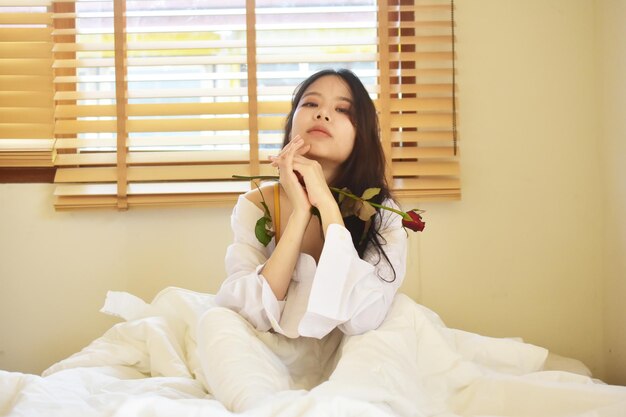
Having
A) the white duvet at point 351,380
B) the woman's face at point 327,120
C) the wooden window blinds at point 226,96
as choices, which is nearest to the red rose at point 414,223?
the white duvet at point 351,380

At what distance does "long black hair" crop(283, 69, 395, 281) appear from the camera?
2.09 m

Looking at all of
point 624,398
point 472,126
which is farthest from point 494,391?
point 472,126

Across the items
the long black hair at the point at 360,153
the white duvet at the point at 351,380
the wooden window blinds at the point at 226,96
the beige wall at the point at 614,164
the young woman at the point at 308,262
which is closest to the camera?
the white duvet at the point at 351,380

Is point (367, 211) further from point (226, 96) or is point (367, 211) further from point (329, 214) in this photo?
point (226, 96)

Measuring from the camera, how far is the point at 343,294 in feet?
5.60

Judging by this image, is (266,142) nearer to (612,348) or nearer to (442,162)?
(442,162)

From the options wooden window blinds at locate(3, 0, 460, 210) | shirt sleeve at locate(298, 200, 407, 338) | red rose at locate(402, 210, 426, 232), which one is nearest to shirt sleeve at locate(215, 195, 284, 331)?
shirt sleeve at locate(298, 200, 407, 338)

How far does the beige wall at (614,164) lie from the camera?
2.54m

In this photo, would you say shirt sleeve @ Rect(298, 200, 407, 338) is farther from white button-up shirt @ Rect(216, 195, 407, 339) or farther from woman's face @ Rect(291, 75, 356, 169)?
woman's face @ Rect(291, 75, 356, 169)

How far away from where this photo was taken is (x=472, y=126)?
2773 millimetres

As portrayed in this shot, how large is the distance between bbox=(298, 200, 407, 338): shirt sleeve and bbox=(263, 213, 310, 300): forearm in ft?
0.37

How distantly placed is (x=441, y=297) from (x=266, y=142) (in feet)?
2.93

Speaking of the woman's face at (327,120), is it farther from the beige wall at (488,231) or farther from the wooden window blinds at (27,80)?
the wooden window blinds at (27,80)

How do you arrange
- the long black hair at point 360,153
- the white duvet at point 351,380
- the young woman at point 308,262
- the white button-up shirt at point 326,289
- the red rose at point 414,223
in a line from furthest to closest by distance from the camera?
the long black hair at point 360,153 → the red rose at point 414,223 → the white button-up shirt at point 326,289 → the young woman at point 308,262 → the white duvet at point 351,380
